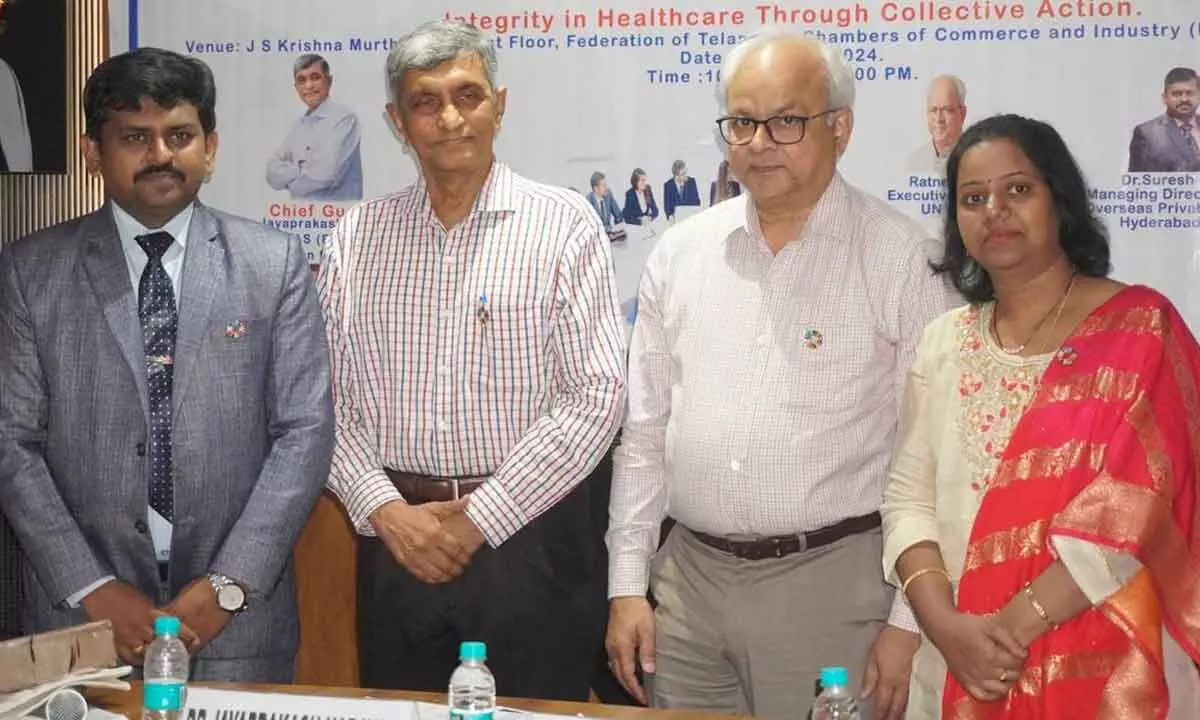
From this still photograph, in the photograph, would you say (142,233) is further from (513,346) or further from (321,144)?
(321,144)

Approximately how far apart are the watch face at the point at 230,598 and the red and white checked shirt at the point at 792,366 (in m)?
0.77

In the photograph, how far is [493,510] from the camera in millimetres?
3031

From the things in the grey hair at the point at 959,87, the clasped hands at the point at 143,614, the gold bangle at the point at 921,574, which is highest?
the grey hair at the point at 959,87

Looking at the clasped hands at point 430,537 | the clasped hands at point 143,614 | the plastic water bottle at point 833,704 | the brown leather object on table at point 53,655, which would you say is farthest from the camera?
the clasped hands at point 430,537

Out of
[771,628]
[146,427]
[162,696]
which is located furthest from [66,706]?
[771,628]

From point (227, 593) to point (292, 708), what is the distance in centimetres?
70

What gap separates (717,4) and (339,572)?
1.82 meters

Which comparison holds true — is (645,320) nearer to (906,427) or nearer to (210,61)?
(906,427)

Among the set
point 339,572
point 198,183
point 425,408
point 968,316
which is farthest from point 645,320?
point 339,572

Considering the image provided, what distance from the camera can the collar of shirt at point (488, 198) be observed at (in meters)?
3.23

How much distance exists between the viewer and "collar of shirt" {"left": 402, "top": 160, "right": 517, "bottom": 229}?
3.23 metres

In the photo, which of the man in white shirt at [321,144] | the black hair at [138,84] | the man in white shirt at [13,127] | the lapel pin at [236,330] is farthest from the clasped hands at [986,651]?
the man in white shirt at [13,127]

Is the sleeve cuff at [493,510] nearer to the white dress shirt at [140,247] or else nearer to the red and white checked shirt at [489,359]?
the red and white checked shirt at [489,359]

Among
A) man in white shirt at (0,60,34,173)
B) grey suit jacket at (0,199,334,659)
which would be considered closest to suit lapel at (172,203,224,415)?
grey suit jacket at (0,199,334,659)
